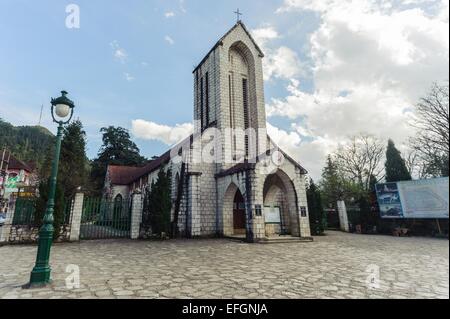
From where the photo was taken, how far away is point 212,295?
416 centimetres

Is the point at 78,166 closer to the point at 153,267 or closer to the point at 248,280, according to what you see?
the point at 153,267

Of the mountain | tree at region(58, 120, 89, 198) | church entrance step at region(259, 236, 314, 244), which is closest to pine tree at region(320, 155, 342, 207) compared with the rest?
church entrance step at region(259, 236, 314, 244)

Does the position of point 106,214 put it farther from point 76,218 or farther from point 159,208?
point 159,208

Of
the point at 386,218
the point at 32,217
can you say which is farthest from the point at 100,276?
the point at 386,218

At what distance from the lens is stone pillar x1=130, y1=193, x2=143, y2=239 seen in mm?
14180

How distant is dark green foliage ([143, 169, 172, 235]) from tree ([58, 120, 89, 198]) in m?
10.3

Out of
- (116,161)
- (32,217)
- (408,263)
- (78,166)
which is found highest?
(116,161)

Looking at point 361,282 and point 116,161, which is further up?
point 116,161

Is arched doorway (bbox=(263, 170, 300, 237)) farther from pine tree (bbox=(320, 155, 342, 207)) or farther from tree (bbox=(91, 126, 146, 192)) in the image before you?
tree (bbox=(91, 126, 146, 192))

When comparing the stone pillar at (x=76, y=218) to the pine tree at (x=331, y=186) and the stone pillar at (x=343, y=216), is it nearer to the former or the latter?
the stone pillar at (x=343, y=216)

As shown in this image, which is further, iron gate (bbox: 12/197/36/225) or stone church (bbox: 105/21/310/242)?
stone church (bbox: 105/21/310/242)

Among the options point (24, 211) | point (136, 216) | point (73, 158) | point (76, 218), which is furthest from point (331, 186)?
point (24, 211)

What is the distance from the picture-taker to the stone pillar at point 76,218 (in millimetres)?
12759

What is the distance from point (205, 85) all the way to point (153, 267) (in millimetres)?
15458
